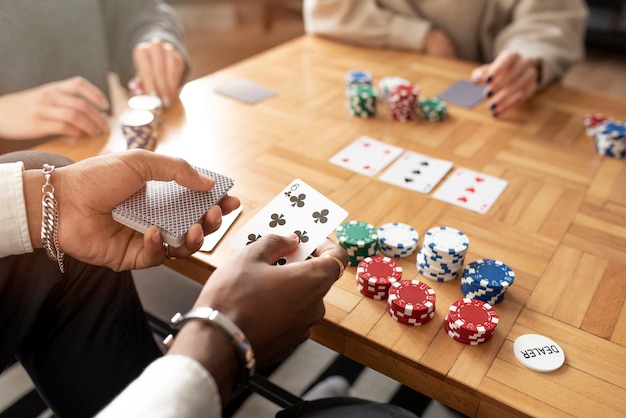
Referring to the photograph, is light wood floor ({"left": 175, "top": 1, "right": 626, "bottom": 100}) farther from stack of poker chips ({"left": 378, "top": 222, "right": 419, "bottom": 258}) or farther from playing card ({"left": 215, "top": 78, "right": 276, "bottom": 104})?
stack of poker chips ({"left": 378, "top": 222, "right": 419, "bottom": 258})

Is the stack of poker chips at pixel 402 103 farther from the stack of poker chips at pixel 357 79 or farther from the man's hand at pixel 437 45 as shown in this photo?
the man's hand at pixel 437 45

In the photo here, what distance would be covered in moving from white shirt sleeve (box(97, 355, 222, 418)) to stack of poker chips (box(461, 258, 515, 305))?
537 millimetres

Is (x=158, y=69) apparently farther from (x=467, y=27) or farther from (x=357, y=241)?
(x=467, y=27)

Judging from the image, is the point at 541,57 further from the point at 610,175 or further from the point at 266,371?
the point at 266,371

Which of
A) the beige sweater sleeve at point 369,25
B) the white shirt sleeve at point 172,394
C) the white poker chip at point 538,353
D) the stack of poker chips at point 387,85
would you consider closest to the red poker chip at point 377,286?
the white poker chip at point 538,353

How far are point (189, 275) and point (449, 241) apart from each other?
0.59 meters

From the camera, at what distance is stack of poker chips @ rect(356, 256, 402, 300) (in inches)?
43.1

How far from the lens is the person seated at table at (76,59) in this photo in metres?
1.61

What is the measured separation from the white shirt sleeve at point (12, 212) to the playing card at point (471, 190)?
941mm

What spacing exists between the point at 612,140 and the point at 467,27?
3.21 ft

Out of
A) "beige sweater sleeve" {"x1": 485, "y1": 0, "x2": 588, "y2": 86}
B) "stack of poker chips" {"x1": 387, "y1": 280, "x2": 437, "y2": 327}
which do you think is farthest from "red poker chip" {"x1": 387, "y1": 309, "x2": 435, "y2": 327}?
"beige sweater sleeve" {"x1": 485, "y1": 0, "x2": 588, "y2": 86}

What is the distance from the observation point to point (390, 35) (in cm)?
231

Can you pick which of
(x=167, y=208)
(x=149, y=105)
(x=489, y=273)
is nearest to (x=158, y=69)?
(x=149, y=105)

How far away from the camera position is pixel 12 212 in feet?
3.51
